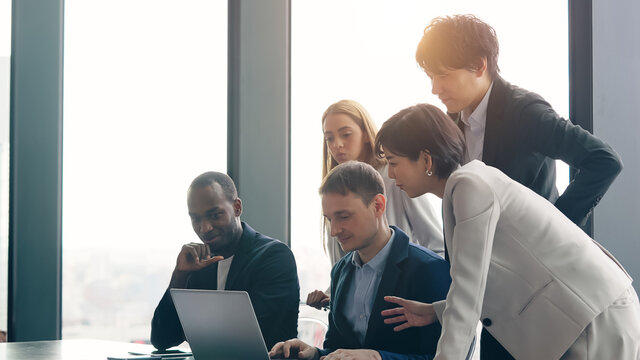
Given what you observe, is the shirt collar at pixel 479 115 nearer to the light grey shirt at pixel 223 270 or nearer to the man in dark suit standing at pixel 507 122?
the man in dark suit standing at pixel 507 122

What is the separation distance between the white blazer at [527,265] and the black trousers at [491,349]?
0.28m

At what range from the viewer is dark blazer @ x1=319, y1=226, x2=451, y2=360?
1.72m

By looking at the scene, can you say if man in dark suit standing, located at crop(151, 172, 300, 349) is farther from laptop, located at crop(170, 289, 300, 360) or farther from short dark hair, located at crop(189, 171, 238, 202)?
laptop, located at crop(170, 289, 300, 360)

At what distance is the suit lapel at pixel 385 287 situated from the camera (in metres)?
1.78

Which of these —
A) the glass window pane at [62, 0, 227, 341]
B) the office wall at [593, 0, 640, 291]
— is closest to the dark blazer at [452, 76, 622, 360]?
the office wall at [593, 0, 640, 291]

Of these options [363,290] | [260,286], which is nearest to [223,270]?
[260,286]

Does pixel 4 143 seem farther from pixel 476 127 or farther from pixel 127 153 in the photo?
pixel 476 127

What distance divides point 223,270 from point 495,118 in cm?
101

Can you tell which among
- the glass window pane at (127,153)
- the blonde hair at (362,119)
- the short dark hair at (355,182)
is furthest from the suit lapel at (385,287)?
the glass window pane at (127,153)

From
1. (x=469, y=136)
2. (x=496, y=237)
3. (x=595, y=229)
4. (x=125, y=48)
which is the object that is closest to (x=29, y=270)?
(x=125, y=48)

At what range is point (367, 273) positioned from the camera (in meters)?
1.93

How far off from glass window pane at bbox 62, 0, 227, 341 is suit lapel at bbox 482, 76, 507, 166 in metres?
1.62

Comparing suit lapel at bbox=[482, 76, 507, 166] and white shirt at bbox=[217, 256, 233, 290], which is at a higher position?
suit lapel at bbox=[482, 76, 507, 166]

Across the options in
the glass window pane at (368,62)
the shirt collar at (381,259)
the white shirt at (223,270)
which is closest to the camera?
the shirt collar at (381,259)
